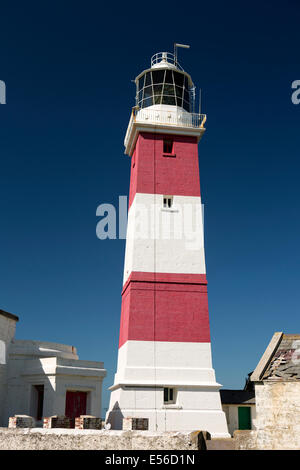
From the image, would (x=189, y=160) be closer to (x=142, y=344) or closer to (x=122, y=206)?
(x=122, y=206)

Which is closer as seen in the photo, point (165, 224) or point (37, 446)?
point (37, 446)

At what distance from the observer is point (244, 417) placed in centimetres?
2906

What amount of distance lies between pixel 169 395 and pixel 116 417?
99.3 inches

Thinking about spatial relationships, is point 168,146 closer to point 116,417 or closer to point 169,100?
point 169,100

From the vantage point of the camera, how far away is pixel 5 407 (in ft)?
75.4

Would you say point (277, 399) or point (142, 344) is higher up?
point (142, 344)

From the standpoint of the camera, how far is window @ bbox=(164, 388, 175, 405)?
880 inches

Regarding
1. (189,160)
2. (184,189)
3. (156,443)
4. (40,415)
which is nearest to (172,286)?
(184,189)

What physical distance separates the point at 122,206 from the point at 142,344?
833cm

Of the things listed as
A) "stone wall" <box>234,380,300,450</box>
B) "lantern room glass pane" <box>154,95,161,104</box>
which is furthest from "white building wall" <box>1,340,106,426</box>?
"lantern room glass pane" <box>154,95,161,104</box>

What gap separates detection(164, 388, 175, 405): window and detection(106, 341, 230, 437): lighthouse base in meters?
0.05

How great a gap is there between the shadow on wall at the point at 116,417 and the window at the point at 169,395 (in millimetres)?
2110

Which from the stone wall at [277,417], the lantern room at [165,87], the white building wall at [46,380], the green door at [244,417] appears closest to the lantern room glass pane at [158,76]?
the lantern room at [165,87]

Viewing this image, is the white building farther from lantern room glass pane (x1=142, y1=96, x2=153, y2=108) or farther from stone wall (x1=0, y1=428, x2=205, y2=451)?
lantern room glass pane (x1=142, y1=96, x2=153, y2=108)
